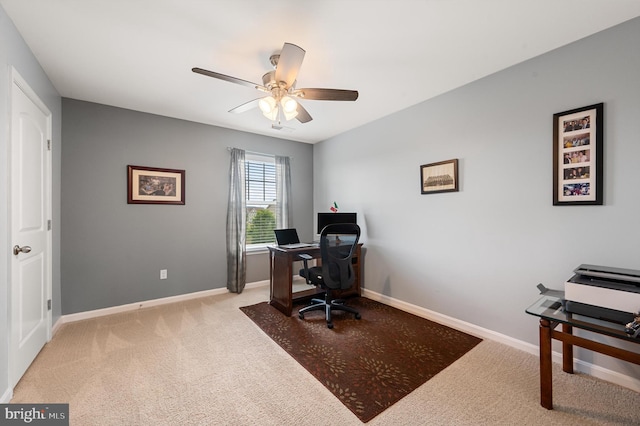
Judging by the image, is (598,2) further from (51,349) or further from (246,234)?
(51,349)

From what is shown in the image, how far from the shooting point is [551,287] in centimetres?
213

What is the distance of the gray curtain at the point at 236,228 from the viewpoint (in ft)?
12.8

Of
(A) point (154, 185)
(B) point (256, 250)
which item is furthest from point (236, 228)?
(A) point (154, 185)

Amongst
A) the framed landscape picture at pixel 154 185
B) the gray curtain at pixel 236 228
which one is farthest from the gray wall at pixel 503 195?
the framed landscape picture at pixel 154 185

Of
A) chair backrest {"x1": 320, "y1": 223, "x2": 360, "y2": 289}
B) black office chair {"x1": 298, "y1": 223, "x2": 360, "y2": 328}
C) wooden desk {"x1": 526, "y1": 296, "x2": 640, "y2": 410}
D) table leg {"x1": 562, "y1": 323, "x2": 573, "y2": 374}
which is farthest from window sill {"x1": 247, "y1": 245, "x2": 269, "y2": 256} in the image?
table leg {"x1": 562, "y1": 323, "x2": 573, "y2": 374}

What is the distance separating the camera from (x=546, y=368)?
1630 millimetres

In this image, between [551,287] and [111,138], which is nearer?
[551,287]

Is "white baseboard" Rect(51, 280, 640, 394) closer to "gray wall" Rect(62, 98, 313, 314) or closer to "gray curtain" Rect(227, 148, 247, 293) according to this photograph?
"gray wall" Rect(62, 98, 313, 314)

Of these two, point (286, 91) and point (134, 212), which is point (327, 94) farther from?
point (134, 212)

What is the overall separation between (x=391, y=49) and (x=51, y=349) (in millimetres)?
3919

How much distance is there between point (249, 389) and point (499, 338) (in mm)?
2263

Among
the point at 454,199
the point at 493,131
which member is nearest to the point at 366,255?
the point at 454,199

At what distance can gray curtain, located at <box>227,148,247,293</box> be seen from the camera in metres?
3.92

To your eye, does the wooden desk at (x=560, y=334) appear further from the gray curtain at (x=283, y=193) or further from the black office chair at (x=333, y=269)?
the gray curtain at (x=283, y=193)
